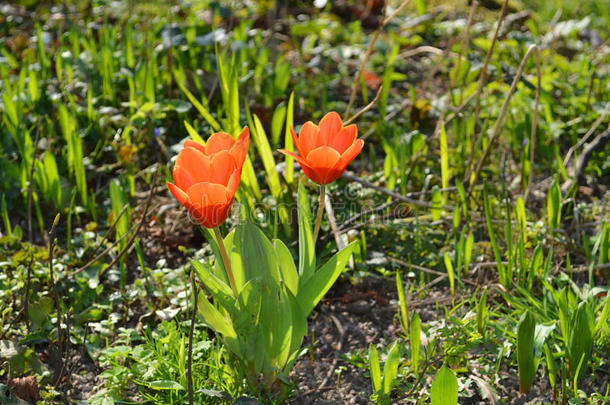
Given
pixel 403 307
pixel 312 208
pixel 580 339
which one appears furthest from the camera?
pixel 312 208

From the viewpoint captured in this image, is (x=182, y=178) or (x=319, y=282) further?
(x=319, y=282)

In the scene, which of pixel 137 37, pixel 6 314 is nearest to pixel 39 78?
pixel 137 37

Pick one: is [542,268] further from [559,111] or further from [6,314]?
[6,314]

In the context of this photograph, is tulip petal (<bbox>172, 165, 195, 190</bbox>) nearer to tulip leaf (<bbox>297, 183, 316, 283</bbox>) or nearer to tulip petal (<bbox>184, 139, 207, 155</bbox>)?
Answer: tulip petal (<bbox>184, 139, 207, 155</bbox>)

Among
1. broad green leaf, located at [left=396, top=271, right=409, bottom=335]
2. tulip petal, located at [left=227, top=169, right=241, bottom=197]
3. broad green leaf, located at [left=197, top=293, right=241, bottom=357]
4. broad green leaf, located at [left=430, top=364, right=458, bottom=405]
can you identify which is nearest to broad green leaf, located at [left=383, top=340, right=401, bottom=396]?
broad green leaf, located at [left=430, top=364, right=458, bottom=405]

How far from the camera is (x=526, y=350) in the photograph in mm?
1516

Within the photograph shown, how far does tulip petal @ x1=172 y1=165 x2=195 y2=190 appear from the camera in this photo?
1246 mm

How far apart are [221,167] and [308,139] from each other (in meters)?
0.24

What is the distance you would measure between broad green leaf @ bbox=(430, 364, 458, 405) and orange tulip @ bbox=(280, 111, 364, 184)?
50cm

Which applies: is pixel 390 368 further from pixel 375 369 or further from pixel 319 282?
pixel 319 282

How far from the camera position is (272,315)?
4.66 ft

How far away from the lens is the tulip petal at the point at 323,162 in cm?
135

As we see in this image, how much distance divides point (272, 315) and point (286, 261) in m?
0.13

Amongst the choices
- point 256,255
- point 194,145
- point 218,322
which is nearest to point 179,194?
point 194,145
